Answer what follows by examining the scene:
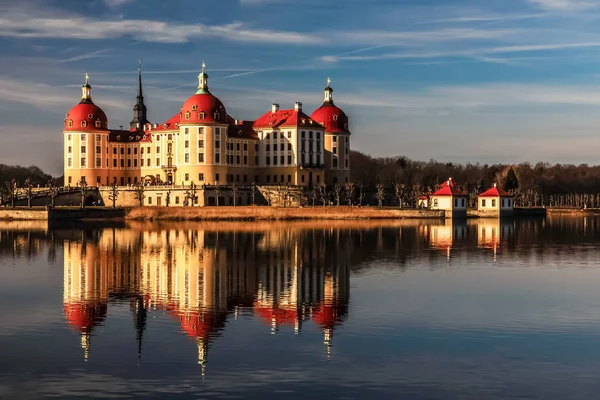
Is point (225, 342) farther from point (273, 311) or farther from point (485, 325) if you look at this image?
point (485, 325)

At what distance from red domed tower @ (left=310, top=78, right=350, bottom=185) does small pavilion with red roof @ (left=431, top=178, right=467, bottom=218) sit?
15.0m

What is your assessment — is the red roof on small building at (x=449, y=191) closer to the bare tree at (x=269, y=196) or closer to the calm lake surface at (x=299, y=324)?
the bare tree at (x=269, y=196)

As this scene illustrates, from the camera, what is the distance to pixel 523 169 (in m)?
177

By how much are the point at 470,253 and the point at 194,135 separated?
58.1 meters

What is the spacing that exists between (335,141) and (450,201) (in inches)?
769

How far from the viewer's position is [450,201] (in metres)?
95.9

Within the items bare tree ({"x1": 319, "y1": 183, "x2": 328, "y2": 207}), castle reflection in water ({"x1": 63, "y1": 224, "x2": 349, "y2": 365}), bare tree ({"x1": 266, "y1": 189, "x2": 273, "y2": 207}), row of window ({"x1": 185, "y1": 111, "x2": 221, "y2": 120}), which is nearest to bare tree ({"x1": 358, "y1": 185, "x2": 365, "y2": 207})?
bare tree ({"x1": 319, "y1": 183, "x2": 328, "y2": 207})

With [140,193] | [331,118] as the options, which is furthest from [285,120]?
[140,193]

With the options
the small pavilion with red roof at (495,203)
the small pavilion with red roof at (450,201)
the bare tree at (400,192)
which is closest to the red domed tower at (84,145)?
the bare tree at (400,192)

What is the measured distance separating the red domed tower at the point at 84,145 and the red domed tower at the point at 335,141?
2647 centimetres

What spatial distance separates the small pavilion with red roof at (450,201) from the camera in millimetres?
95500

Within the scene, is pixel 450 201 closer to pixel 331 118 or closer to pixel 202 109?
pixel 331 118

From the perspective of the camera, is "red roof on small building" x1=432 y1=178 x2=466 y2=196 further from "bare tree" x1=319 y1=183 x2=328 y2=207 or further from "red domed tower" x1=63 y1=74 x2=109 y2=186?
"red domed tower" x1=63 y1=74 x2=109 y2=186

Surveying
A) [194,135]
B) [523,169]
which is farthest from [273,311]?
[523,169]
